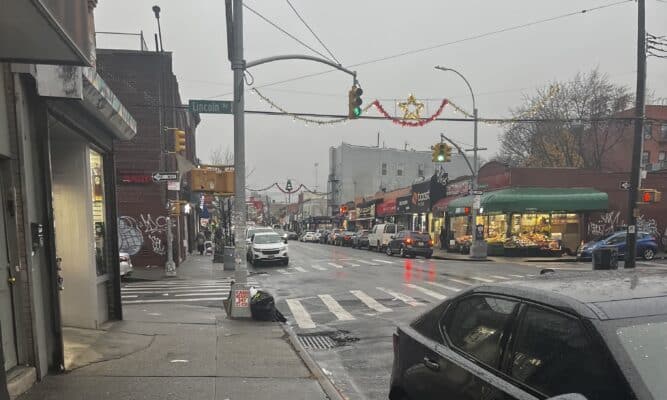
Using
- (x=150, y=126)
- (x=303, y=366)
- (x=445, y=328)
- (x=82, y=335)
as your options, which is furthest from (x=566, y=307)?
(x=150, y=126)

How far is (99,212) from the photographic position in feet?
27.7

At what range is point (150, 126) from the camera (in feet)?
70.9

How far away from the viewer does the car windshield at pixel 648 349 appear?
2.03 m

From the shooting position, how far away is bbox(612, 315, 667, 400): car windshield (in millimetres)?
2025

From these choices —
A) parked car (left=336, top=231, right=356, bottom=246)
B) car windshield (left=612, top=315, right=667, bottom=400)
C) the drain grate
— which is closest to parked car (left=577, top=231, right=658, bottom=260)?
the drain grate

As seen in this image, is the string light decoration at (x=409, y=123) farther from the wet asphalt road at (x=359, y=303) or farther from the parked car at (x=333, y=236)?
the parked car at (x=333, y=236)

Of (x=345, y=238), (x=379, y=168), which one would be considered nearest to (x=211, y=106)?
(x=345, y=238)

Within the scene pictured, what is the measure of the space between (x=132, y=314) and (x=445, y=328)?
8329 mm

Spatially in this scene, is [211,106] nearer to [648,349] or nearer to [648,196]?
[648,349]

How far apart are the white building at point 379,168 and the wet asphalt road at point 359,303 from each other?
47949 mm

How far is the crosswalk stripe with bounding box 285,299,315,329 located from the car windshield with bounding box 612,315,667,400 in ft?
25.6

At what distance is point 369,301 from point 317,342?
4.14 m

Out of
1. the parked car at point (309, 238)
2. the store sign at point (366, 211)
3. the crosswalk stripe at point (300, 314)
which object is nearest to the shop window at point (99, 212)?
the crosswalk stripe at point (300, 314)

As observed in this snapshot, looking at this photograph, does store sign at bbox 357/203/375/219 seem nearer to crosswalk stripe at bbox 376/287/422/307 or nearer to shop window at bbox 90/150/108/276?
crosswalk stripe at bbox 376/287/422/307
